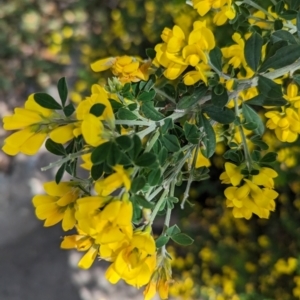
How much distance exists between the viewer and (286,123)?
2.52 feet

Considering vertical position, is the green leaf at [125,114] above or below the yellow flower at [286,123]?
above

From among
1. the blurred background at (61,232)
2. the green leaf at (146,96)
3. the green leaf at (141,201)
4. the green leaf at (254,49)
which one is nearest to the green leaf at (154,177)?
the green leaf at (141,201)

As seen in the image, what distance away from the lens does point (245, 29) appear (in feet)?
3.07

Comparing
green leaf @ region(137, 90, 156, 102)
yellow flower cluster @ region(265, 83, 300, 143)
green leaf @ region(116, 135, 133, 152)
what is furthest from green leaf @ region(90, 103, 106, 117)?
yellow flower cluster @ region(265, 83, 300, 143)

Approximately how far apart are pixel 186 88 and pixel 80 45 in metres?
1.65

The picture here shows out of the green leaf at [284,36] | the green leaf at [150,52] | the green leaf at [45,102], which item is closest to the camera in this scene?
the green leaf at [45,102]

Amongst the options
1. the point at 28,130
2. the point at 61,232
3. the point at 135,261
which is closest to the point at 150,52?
the point at 28,130

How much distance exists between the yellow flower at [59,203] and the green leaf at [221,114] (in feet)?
0.85

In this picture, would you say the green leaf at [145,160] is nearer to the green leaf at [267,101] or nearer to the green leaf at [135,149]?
the green leaf at [135,149]

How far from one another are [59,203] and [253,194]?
328 mm

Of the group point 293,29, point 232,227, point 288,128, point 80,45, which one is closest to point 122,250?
point 288,128

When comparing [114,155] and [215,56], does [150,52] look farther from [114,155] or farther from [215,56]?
[114,155]

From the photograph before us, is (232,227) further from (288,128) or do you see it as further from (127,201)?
(127,201)

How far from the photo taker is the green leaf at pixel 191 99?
2.39ft
